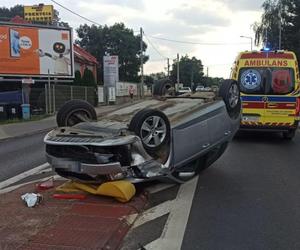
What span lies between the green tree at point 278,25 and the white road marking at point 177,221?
53464 millimetres

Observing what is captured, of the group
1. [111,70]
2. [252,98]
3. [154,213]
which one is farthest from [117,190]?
[111,70]

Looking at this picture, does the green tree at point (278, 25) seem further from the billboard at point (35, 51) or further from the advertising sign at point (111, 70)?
the billboard at point (35, 51)

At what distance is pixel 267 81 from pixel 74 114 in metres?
8.26

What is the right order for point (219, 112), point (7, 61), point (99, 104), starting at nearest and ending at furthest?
1. point (219, 112)
2. point (7, 61)
3. point (99, 104)

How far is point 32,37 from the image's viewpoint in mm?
35031

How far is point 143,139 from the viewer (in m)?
7.49

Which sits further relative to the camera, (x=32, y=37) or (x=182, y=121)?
(x=32, y=37)

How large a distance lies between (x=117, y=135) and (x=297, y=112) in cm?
924

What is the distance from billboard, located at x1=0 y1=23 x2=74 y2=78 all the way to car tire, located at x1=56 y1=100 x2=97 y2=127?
27.2 m

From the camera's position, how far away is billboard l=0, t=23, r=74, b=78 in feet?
112

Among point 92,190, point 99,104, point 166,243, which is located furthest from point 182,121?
point 99,104

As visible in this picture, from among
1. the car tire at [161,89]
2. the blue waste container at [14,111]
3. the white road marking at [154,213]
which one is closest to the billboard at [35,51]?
the blue waste container at [14,111]

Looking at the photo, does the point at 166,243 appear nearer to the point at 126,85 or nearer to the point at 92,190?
the point at 92,190

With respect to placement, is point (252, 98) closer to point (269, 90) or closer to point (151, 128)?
point (269, 90)
